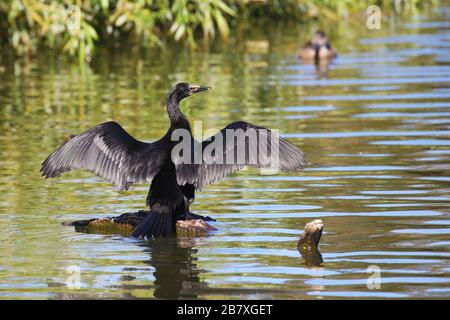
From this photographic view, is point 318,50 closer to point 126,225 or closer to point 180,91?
point 180,91

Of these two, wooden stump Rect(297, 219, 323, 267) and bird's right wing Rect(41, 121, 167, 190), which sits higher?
bird's right wing Rect(41, 121, 167, 190)

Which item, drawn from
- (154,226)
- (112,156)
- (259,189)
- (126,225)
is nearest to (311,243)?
(154,226)

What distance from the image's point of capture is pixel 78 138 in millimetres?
11070

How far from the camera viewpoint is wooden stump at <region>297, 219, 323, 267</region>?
31.0 feet

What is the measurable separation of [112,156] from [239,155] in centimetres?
116

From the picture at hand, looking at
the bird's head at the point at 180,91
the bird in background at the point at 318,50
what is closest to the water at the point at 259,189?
the bird in background at the point at 318,50

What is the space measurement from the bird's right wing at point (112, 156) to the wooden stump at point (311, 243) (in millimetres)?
1634

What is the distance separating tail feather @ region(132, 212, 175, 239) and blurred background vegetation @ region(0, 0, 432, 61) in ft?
34.8

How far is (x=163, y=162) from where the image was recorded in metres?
10.6

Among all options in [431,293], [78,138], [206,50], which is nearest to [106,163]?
[78,138]

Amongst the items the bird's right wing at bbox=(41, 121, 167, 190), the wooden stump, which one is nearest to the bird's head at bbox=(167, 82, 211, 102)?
the bird's right wing at bbox=(41, 121, 167, 190)

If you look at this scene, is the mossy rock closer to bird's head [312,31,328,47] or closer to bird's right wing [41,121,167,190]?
bird's right wing [41,121,167,190]

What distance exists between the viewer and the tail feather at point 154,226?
1019cm
